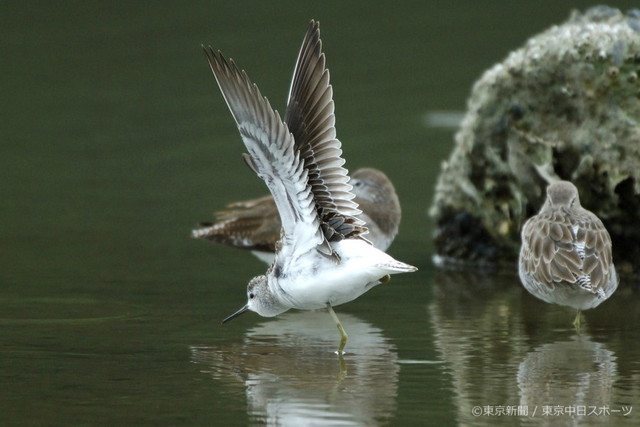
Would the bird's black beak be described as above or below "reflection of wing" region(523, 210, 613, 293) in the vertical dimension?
below

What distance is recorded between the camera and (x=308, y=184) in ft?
26.0

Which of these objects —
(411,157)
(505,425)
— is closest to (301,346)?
(505,425)

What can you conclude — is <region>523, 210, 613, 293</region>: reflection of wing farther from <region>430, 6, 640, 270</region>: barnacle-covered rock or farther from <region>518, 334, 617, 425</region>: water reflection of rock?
<region>430, 6, 640, 270</region>: barnacle-covered rock

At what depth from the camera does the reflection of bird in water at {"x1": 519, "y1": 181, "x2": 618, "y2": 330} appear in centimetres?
891

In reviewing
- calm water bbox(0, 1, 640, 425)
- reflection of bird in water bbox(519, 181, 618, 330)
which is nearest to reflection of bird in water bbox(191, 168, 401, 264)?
calm water bbox(0, 1, 640, 425)

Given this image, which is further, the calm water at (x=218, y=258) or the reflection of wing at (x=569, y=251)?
the reflection of wing at (x=569, y=251)

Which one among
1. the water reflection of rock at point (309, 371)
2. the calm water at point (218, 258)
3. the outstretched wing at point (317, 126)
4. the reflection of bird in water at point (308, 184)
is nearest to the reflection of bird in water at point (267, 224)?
the calm water at point (218, 258)

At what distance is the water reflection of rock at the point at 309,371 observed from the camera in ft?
22.9

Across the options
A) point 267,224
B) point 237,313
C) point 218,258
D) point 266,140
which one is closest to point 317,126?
point 266,140

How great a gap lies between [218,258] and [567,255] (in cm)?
398

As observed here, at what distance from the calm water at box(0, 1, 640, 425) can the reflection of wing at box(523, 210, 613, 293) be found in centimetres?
44

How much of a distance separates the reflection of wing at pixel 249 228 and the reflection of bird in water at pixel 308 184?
8.23ft

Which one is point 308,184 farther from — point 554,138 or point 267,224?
point 554,138

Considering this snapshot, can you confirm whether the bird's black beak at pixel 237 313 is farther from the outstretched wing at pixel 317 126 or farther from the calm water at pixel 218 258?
the outstretched wing at pixel 317 126
